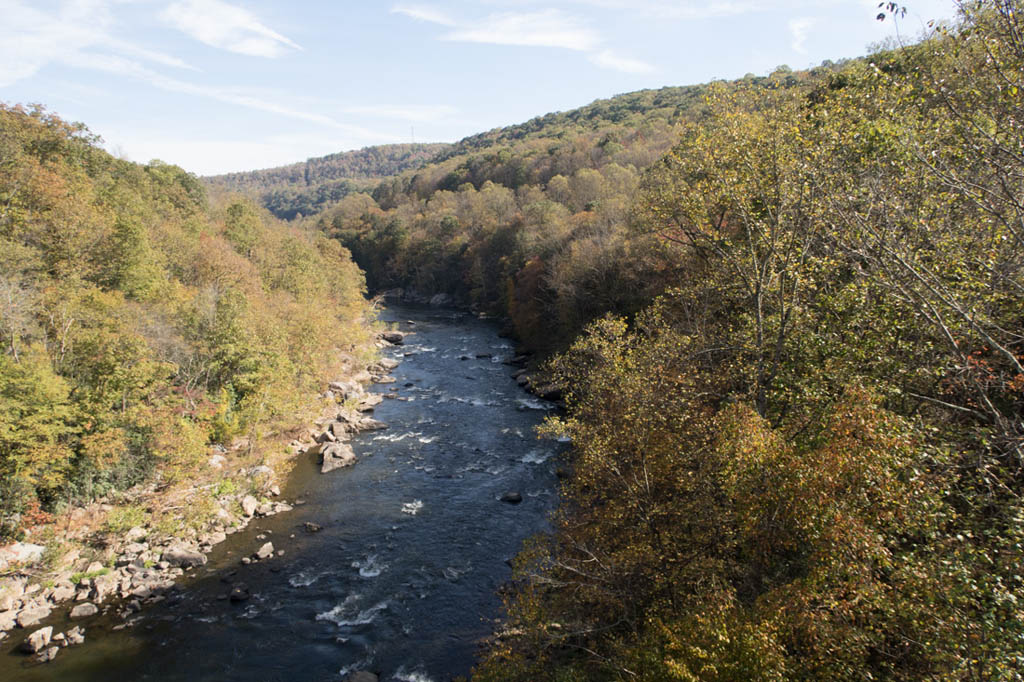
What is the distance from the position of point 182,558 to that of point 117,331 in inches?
462

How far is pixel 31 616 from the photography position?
1911 cm

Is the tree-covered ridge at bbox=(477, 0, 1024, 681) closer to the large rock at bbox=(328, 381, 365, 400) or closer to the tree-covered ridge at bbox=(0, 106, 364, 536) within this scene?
the tree-covered ridge at bbox=(0, 106, 364, 536)

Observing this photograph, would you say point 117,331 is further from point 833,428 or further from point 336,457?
point 833,428

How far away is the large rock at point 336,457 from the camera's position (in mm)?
31884

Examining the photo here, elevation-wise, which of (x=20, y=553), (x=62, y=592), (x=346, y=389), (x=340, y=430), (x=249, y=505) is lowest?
(x=62, y=592)

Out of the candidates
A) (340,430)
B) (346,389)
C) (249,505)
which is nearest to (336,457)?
(340,430)

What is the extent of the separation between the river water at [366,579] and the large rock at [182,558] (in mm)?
488

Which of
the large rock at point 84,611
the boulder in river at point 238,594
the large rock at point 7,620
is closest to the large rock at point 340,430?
the boulder in river at point 238,594

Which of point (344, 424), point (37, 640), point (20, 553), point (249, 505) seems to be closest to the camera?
point (37, 640)

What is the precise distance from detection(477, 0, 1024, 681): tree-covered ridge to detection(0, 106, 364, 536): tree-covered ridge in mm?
19695

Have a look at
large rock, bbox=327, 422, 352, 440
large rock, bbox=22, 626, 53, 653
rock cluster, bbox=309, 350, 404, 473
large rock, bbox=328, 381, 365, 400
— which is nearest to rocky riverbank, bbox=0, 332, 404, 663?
large rock, bbox=22, 626, 53, 653

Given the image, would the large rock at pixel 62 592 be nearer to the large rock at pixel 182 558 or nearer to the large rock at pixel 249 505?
the large rock at pixel 182 558

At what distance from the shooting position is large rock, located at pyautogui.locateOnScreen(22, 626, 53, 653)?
58.2 ft

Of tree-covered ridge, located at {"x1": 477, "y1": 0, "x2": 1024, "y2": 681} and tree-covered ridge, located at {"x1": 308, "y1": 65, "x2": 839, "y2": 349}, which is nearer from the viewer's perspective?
tree-covered ridge, located at {"x1": 477, "y1": 0, "x2": 1024, "y2": 681}
